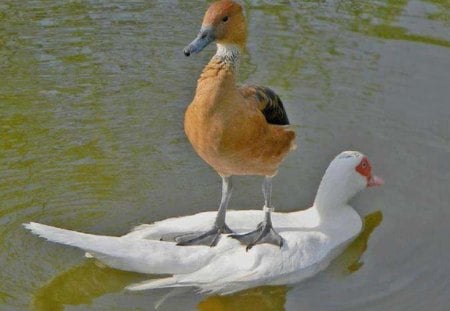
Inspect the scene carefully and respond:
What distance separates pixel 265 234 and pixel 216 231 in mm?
351

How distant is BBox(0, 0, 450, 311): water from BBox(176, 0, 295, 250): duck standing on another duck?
37.4 inches

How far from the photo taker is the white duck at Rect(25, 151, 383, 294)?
6375 mm

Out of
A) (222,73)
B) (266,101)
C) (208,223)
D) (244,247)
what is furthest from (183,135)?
(222,73)

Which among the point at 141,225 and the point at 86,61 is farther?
the point at 86,61

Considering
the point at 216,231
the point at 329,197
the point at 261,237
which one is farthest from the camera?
the point at 329,197

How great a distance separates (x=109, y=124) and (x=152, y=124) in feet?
1.18

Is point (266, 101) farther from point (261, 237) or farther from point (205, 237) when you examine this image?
point (205, 237)

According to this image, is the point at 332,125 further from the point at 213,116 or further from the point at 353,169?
the point at 213,116

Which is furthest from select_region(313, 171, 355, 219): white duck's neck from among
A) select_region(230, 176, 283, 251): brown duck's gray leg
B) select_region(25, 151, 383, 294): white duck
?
select_region(230, 176, 283, 251): brown duck's gray leg

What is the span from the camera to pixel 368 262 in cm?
686

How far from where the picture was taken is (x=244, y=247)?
6.72 meters

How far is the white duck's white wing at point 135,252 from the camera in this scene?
627 cm

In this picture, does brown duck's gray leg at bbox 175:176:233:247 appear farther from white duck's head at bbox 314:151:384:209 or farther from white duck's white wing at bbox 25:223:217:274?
white duck's head at bbox 314:151:384:209

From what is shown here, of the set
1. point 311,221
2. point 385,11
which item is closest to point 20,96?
point 311,221
